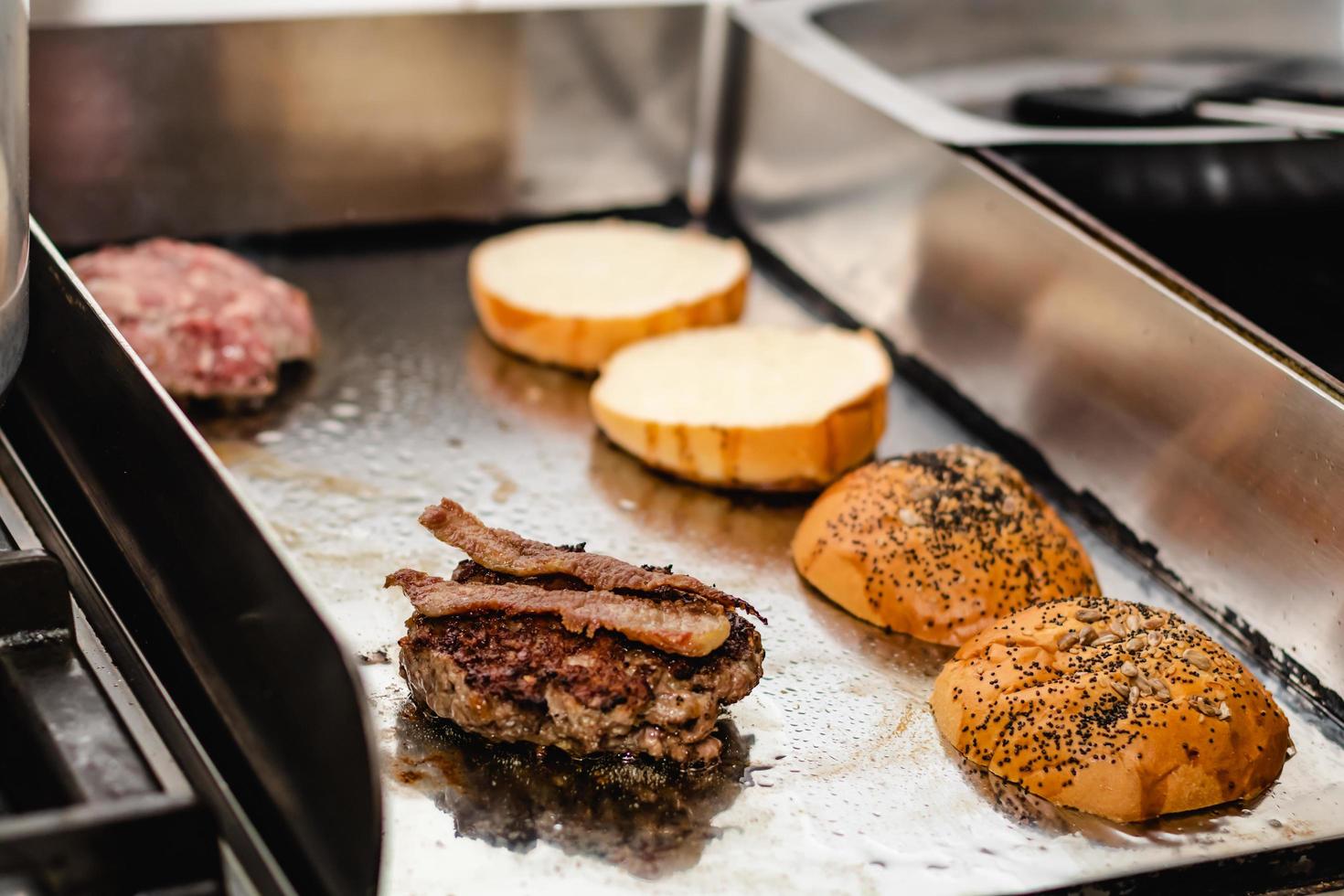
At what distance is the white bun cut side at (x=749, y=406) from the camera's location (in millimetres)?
2455

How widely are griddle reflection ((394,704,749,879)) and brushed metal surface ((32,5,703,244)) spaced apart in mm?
1574

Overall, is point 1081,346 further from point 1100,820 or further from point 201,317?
point 201,317

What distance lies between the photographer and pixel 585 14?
10.6 feet

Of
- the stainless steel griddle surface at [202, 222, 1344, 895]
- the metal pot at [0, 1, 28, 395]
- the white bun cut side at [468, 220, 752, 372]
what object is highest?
the metal pot at [0, 1, 28, 395]

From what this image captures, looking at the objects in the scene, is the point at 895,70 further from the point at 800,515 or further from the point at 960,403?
the point at 800,515

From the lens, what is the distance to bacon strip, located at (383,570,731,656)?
176 cm

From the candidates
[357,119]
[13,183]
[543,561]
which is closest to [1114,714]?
[543,561]

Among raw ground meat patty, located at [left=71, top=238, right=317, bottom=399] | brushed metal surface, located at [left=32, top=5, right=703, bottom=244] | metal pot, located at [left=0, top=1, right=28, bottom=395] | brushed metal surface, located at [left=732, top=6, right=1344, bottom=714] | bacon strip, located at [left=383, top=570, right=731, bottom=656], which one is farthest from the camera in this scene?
brushed metal surface, located at [left=32, top=5, right=703, bottom=244]

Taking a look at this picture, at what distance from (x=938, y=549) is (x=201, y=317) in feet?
4.21

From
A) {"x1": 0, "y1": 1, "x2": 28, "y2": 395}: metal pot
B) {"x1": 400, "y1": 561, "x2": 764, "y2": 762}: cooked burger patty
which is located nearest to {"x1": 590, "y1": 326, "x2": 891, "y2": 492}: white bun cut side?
{"x1": 400, "y1": 561, "x2": 764, "y2": 762}: cooked burger patty

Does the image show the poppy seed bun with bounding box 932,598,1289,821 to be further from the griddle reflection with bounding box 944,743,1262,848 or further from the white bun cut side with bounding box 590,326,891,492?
the white bun cut side with bounding box 590,326,891,492

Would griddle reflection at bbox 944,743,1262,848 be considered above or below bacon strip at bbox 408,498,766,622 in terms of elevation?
below

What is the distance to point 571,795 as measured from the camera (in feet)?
5.76

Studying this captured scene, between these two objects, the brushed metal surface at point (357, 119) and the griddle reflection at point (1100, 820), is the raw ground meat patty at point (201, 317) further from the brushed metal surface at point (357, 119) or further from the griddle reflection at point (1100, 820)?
the griddle reflection at point (1100, 820)
